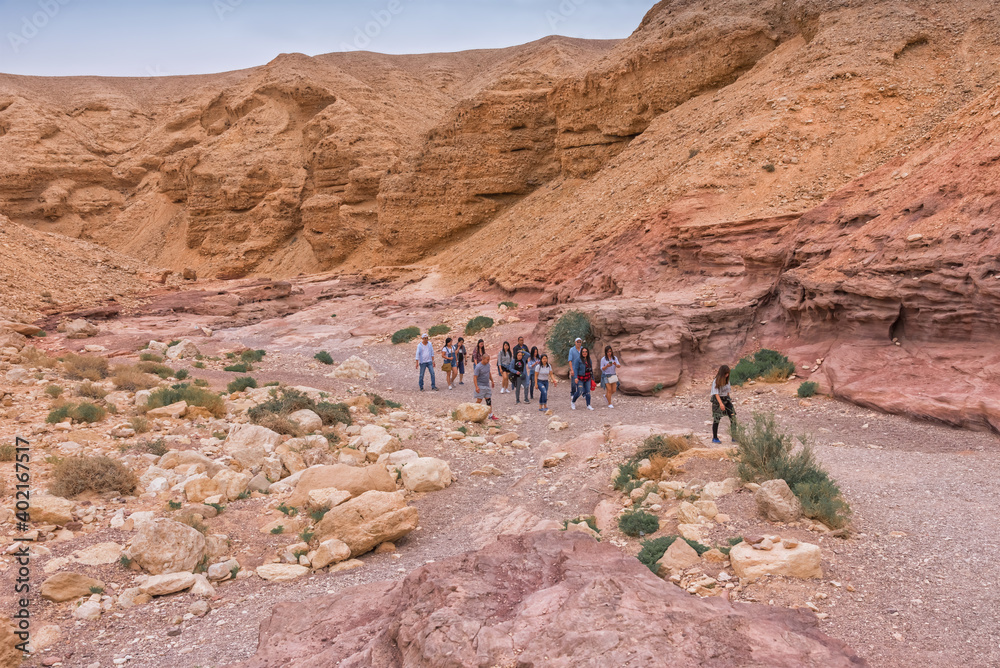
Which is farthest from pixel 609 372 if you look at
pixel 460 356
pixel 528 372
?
pixel 460 356

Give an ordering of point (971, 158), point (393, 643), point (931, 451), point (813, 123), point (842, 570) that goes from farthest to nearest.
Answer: point (813, 123) → point (971, 158) → point (931, 451) → point (842, 570) → point (393, 643)

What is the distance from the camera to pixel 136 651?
17.2 ft

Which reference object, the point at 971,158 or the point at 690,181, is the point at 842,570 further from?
the point at 690,181

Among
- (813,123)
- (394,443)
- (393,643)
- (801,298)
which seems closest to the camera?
(393,643)

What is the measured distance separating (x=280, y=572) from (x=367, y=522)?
3.27 ft

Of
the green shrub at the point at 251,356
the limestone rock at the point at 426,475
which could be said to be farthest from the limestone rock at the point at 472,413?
the green shrub at the point at 251,356

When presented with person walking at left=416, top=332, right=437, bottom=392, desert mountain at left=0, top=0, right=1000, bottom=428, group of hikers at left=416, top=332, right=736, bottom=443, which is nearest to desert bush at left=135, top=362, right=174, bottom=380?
person walking at left=416, top=332, right=437, bottom=392

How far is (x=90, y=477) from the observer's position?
308 inches

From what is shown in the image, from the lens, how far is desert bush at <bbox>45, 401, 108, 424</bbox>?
990 cm

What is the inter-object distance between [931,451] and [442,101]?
5634 cm

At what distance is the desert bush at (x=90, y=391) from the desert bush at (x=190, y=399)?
2.88 ft

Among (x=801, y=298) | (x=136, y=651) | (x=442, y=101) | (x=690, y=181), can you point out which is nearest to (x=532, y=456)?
(x=136, y=651)

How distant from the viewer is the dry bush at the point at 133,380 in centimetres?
1284

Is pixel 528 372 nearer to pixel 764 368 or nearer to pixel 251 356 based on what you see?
pixel 764 368
